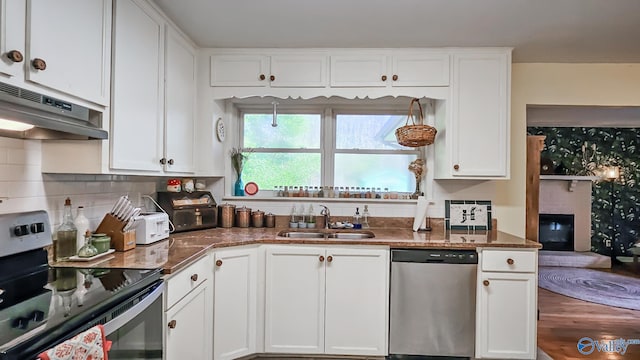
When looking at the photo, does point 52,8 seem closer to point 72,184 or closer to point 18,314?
point 72,184

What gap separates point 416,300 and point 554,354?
1.20 meters

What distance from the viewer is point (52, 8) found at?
140cm

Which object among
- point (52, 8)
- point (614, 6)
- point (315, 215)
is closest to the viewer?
point (52, 8)

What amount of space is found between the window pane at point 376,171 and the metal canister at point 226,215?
0.92 meters

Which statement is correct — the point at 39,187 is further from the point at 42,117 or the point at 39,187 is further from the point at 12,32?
the point at 12,32

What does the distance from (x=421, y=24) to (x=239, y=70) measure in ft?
4.47

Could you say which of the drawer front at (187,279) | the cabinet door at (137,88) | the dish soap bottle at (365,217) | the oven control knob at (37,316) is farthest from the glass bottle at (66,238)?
the dish soap bottle at (365,217)

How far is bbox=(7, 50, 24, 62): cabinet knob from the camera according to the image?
3.99ft

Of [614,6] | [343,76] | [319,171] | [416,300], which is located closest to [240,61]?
[343,76]

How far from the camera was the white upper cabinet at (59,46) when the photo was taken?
1.24 m

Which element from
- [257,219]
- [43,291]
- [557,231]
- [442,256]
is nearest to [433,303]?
[442,256]

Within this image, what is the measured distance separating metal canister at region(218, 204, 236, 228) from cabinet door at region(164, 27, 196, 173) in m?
0.42

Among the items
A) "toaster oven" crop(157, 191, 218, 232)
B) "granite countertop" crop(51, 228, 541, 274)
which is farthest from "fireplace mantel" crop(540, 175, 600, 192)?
"toaster oven" crop(157, 191, 218, 232)

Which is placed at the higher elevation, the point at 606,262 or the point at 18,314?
the point at 18,314
